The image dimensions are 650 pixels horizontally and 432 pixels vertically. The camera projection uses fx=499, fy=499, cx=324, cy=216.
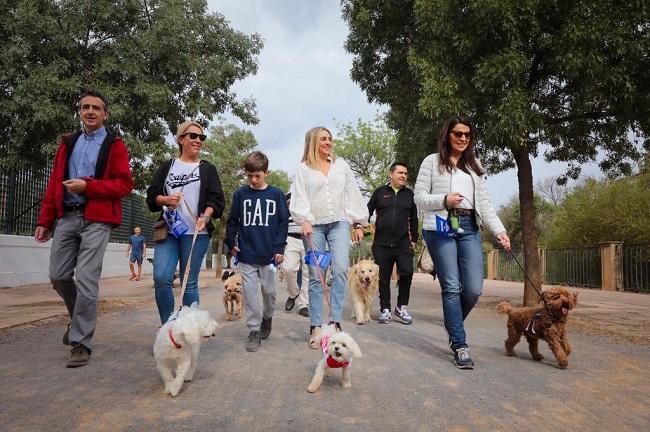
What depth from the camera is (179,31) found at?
397 inches

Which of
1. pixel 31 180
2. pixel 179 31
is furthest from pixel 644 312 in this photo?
pixel 31 180

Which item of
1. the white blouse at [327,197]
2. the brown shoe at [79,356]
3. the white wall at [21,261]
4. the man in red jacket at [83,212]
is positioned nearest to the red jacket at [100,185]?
the man in red jacket at [83,212]

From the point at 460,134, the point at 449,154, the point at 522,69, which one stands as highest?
the point at 522,69

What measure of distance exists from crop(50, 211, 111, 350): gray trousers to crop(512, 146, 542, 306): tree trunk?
7.56m

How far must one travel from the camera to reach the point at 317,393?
137 inches

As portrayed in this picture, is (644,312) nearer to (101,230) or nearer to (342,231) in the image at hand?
(342,231)

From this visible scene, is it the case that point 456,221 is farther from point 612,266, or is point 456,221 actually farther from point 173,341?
point 612,266

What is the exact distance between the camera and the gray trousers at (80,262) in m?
4.17

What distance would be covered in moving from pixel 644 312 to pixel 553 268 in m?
12.1

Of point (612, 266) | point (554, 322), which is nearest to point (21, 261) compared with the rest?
point (554, 322)

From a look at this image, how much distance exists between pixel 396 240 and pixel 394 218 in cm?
33

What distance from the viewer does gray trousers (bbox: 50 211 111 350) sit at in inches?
164

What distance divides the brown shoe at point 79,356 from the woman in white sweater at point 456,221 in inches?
123

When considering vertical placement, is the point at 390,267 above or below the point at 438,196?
below
